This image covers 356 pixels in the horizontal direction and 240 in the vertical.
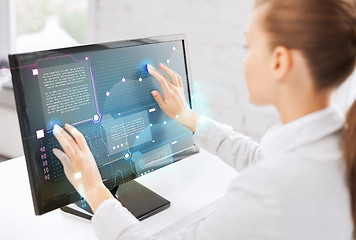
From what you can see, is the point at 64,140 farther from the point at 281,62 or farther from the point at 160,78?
the point at 281,62

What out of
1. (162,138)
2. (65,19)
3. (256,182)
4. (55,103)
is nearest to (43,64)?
(55,103)

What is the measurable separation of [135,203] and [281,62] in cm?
55

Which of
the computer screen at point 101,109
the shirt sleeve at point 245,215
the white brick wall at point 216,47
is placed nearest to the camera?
the shirt sleeve at point 245,215

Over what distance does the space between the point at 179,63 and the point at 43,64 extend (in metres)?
0.42

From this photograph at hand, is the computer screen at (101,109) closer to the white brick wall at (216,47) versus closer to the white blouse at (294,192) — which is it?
the white blouse at (294,192)

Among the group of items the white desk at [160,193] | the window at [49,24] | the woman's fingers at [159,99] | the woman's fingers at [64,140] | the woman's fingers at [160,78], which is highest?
the window at [49,24]

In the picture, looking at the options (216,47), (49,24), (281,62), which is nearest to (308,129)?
(281,62)

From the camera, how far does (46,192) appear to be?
863 mm

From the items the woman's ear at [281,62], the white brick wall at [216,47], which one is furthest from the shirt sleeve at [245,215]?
the white brick wall at [216,47]

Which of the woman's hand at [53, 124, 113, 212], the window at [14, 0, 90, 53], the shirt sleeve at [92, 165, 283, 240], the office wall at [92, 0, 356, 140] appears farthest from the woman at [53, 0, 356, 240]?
the window at [14, 0, 90, 53]

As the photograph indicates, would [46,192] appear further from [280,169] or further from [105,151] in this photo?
[280,169]

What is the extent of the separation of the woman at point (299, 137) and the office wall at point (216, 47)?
118cm

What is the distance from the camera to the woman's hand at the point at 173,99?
106 centimetres

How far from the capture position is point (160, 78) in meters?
1.06
